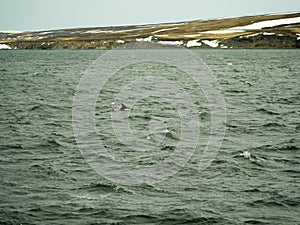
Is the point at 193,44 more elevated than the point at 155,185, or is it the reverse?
the point at 193,44

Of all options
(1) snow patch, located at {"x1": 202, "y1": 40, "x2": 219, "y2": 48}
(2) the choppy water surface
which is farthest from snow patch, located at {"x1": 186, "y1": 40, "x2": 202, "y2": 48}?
(2) the choppy water surface

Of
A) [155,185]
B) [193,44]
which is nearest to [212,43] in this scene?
[193,44]

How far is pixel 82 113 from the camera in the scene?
29.8 meters

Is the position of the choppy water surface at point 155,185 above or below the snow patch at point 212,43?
below

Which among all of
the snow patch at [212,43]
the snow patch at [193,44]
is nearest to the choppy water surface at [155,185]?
the snow patch at [212,43]

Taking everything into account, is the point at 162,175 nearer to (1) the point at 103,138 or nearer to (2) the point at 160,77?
(1) the point at 103,138

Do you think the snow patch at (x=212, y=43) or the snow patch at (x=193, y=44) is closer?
the snow patch at (x=212, y=43)

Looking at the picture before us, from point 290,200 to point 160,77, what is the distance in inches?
1856

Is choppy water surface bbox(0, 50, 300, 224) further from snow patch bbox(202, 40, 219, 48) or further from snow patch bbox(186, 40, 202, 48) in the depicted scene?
snow patch bbox(186, 40, 202, 48)

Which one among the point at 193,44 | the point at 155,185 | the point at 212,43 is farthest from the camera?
the point at 193,44

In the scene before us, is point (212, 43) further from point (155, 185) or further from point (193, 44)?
point (155, 185)

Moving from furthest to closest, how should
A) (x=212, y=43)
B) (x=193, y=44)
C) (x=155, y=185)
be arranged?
(x=193, y=44)
(x=212, y=43)
(x=155, y=185)

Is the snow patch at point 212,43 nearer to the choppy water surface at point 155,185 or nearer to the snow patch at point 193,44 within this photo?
the snow patch at point 193,44

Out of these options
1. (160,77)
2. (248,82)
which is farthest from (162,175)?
(160,77)
